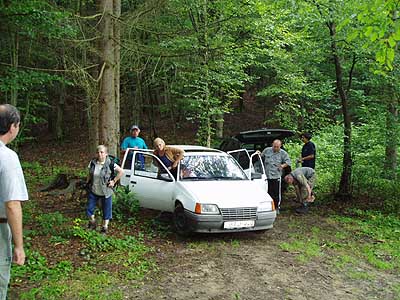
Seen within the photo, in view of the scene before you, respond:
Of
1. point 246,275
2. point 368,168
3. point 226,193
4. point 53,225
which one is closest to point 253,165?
point 226,193

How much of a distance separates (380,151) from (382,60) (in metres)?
6.06

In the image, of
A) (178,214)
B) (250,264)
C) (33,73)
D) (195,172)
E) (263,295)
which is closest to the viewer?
(263,295)

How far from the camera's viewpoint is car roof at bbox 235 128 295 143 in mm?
10916

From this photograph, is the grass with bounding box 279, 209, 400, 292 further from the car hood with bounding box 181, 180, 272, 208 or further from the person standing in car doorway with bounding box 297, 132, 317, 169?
the person standing in car doorway with bounding box 297, 132, 317, 169

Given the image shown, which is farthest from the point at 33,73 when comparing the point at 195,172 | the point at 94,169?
the point at 195,172

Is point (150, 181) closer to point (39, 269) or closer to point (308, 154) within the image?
point (39, 269)

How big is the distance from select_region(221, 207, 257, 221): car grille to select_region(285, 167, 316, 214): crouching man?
303cm

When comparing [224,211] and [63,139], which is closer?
[224,211]

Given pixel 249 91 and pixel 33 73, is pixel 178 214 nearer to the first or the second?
pixel 33 73

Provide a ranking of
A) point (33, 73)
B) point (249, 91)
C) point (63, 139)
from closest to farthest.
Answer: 1. point (33, 73)
2. point (63, 139)
3. point (249, 91)

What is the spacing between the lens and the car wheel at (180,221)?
25.4ft

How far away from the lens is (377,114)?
10.9 meters

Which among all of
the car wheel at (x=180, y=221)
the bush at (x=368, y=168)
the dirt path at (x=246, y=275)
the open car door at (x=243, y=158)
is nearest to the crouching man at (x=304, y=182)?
the open car door at (x=243, y=158)

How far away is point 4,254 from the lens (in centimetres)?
344
